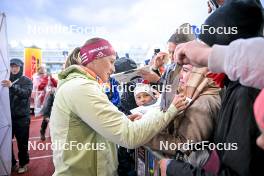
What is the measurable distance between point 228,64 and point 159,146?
808mm

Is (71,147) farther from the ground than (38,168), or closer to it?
farther from the ground

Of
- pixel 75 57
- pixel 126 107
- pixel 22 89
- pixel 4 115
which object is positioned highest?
pixel 75 57

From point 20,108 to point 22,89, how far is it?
1.00 ft

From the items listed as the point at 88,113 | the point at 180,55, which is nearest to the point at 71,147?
the point at 88,113

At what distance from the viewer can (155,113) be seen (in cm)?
145

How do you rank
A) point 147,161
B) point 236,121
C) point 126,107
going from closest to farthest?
point 236,121 < point 147,161 < point 126,107

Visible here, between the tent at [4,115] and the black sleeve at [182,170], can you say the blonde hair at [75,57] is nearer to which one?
the black sleeve at [182,170]

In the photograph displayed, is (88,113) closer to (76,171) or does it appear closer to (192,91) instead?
(76,171)

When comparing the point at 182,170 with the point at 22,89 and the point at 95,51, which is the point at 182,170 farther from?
the point at 22,89

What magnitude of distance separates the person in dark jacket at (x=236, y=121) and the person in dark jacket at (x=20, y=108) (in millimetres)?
3565

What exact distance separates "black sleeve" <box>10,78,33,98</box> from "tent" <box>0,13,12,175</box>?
0.95ft

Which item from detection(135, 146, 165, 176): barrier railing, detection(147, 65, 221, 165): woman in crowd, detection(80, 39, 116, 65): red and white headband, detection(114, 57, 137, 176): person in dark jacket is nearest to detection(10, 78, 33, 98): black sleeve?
detection(114, 57, 137, 176): person in dark jacket

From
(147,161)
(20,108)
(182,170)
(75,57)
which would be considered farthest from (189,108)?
(20,108)

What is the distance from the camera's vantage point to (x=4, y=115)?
3779 millimetres
